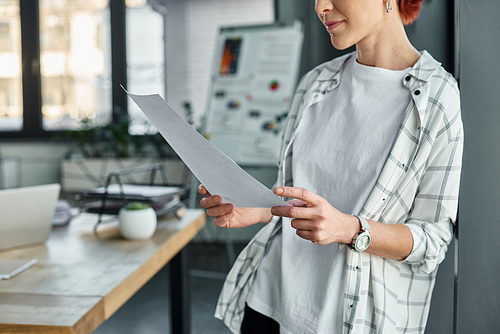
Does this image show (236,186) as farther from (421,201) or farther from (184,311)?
(184,311)

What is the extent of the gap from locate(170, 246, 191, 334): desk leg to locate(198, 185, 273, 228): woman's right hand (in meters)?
0.78

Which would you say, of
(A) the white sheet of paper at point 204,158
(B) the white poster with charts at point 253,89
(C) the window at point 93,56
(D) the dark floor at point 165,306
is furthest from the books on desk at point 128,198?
(C) the window at point 93,56

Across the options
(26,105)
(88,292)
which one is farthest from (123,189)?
(26,105)

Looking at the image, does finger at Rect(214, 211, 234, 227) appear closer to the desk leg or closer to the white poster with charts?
the desk leg

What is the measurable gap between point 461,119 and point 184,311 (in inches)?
50.5

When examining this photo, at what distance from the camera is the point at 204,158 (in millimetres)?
699

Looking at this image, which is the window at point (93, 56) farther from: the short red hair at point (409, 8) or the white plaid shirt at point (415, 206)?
the white plaid shirt at point (415, 206)

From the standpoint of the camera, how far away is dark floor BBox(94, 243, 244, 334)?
228 cm

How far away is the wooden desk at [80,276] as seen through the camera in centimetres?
82

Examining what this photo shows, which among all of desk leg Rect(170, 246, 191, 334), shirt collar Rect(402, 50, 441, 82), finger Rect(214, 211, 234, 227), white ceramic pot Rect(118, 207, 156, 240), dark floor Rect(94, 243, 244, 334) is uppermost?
shirt collar Rect(402, 50, 441, 82)

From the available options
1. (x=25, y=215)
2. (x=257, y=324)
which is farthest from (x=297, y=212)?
(x=25, y=215)

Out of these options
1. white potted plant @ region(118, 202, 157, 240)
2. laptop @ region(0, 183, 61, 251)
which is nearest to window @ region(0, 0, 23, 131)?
laptop @ region(0, 183, 61, 251)

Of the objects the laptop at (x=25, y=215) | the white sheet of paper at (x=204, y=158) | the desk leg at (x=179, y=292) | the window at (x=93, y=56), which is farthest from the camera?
the window at (x=93, y=56)

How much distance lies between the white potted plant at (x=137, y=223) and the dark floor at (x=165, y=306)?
487 mm
